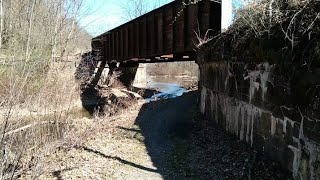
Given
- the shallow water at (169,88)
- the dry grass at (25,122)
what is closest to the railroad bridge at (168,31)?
the shallow water at (169,88)

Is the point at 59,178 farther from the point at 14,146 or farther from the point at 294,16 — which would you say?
the point at 294,16

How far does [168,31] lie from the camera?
587 inches

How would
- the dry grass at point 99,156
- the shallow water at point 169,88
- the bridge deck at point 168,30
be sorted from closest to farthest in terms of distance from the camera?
the dry grass at point 99,156, the bridge deck at point 168,30, the shallow water at point 169,88

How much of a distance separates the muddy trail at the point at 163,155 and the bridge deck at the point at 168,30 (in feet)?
8.75

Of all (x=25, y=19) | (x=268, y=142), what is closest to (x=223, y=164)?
(x=268, y=142)

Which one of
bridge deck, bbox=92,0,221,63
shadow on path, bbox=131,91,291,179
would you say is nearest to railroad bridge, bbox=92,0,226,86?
bridge deck, bbox=92,0,221,63

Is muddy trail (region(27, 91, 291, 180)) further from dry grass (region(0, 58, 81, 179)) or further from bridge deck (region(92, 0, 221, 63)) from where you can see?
bridge deck (region(92, 0, 221, 63))

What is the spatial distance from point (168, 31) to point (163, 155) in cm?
755

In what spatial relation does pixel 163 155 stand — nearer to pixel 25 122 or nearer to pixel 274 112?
pixel 274 112

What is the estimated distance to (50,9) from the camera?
24.6 meters

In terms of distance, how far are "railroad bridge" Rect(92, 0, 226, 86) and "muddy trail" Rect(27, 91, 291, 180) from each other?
8.68 ft

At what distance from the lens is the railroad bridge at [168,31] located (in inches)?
450

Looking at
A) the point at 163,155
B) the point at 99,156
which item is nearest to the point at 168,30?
the point at 99,156

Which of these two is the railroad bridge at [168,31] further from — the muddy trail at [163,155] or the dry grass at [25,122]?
the dry grass at [25,122]
